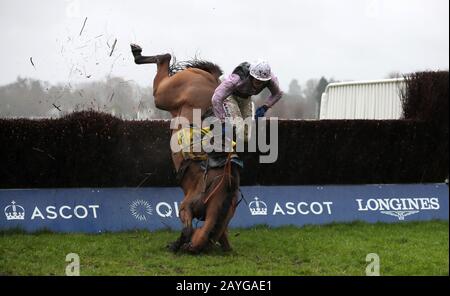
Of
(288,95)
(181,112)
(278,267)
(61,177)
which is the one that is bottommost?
(278,267)

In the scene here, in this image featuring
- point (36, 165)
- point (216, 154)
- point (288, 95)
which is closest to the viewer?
point (216, 154)

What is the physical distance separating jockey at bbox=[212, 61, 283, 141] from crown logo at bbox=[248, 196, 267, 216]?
3.00 metres

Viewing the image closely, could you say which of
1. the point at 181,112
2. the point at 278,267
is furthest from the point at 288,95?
the point at 278,267

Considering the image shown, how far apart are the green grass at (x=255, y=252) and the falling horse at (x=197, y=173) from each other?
0.28 m

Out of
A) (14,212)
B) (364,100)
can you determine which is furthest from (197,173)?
(364,100)

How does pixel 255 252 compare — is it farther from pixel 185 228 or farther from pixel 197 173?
pixel 197 173

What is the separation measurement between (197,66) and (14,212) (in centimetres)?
344

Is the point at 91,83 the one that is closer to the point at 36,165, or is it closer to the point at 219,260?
the point at 36,165

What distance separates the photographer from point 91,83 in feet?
40.1

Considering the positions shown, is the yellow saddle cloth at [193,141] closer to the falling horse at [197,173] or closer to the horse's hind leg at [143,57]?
the falling horse at [197,173]

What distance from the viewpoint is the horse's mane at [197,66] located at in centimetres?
1004

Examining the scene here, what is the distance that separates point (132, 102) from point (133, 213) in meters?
2.26

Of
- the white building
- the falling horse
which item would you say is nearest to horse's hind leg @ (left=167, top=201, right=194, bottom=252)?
the falling horse

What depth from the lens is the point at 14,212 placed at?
10.9 metres
